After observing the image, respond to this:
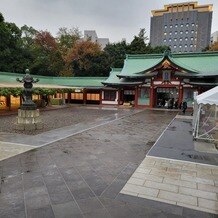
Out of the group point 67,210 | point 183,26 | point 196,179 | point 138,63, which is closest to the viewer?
point 67,210

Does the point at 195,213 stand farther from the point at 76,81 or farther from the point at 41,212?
the point at 76,81

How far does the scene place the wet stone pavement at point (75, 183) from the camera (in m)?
4.58

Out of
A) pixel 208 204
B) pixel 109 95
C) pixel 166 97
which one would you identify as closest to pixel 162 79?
pixel 166 97

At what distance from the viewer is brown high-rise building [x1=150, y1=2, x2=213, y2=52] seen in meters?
81.9

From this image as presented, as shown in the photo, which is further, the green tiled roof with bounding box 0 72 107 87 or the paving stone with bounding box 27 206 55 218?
the green tiled roof with bounding box 0 72 107 87

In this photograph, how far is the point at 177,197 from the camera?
5223mm

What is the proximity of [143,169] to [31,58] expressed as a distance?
4056 centimetres

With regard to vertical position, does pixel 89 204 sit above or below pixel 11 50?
below

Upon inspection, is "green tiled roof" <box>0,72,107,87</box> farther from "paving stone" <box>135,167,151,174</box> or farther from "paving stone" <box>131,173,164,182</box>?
"paving stone" <box>131,173,164,182</box>

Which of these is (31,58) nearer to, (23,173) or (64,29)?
(64,29)

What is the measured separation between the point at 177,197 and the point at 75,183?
258cm

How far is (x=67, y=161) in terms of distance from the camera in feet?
25.0

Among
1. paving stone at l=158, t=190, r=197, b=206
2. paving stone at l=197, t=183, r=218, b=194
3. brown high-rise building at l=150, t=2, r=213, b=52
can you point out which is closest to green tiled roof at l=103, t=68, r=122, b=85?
paving stone at l=197, t=183, r=218, b=194

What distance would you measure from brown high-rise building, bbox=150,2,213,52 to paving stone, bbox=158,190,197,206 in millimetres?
86306
